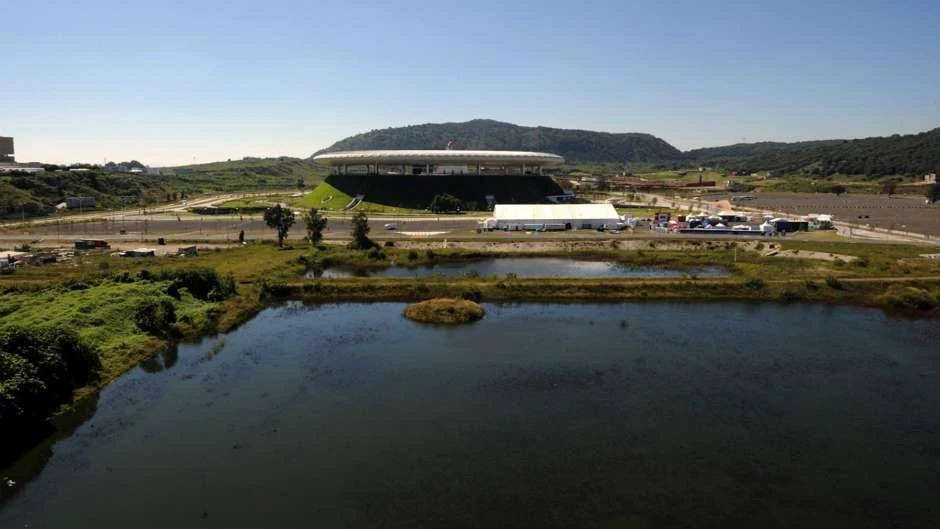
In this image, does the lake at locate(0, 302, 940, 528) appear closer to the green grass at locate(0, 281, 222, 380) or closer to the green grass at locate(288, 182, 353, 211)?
the green grass at locate(0, 281, 222, 380)

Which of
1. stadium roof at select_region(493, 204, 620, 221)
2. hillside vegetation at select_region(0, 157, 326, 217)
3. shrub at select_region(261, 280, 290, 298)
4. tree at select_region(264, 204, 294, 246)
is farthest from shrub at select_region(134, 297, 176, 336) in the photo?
hillside vegetation at select_region(0, 157, 326, 217)

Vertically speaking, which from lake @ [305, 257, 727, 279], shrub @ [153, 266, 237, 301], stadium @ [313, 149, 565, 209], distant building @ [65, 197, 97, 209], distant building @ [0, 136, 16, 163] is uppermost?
distant building @ [0, 136, 16, 163]

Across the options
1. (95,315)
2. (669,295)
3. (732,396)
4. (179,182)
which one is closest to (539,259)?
(669,295)

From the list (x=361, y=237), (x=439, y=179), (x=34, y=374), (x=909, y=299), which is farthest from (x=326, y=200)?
(x=909, y=299)

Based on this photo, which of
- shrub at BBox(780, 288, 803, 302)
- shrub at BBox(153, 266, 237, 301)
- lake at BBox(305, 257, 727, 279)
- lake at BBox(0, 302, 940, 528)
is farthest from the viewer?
lake at BBox(305, 257, 727, 279)

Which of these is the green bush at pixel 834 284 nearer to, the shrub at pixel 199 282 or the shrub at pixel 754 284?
the shrub at pixel 754 284

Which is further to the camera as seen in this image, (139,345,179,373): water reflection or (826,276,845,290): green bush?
(826,276,845,290): green bush

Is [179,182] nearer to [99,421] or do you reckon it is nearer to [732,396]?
[99,421]

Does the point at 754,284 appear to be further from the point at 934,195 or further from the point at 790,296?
the point at 934,195
